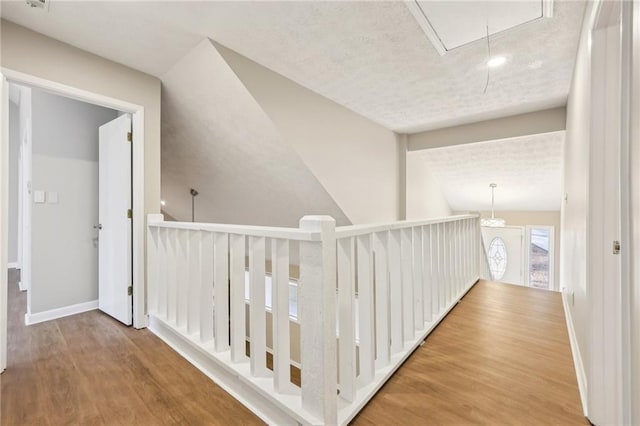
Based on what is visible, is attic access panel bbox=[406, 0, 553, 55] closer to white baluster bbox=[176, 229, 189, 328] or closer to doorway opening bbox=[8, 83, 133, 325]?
white baluster bbox=[176, 229, 189, 328]

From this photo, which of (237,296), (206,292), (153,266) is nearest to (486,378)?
(237,296)

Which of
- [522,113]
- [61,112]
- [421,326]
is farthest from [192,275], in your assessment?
[522,113]

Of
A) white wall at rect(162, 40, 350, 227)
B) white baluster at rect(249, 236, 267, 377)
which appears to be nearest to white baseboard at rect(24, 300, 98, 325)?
white wall at rect(162, 40, 350, 227)

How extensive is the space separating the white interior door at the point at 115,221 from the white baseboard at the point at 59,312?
0.42ft

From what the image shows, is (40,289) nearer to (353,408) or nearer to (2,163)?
(2,163)

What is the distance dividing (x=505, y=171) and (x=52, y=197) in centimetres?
613

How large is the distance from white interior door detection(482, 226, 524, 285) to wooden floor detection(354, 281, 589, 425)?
4591 mm

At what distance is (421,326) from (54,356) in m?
2.61

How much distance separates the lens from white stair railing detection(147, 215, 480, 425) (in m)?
1.20

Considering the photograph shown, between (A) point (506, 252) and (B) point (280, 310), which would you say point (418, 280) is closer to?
(B) point (280, 310)

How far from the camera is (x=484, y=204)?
242 inches

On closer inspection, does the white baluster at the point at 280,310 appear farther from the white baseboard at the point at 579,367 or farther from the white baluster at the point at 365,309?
the white baseboard at the point at 579,367

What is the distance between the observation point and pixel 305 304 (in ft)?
4.00

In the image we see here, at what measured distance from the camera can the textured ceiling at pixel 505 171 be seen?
4.15m
